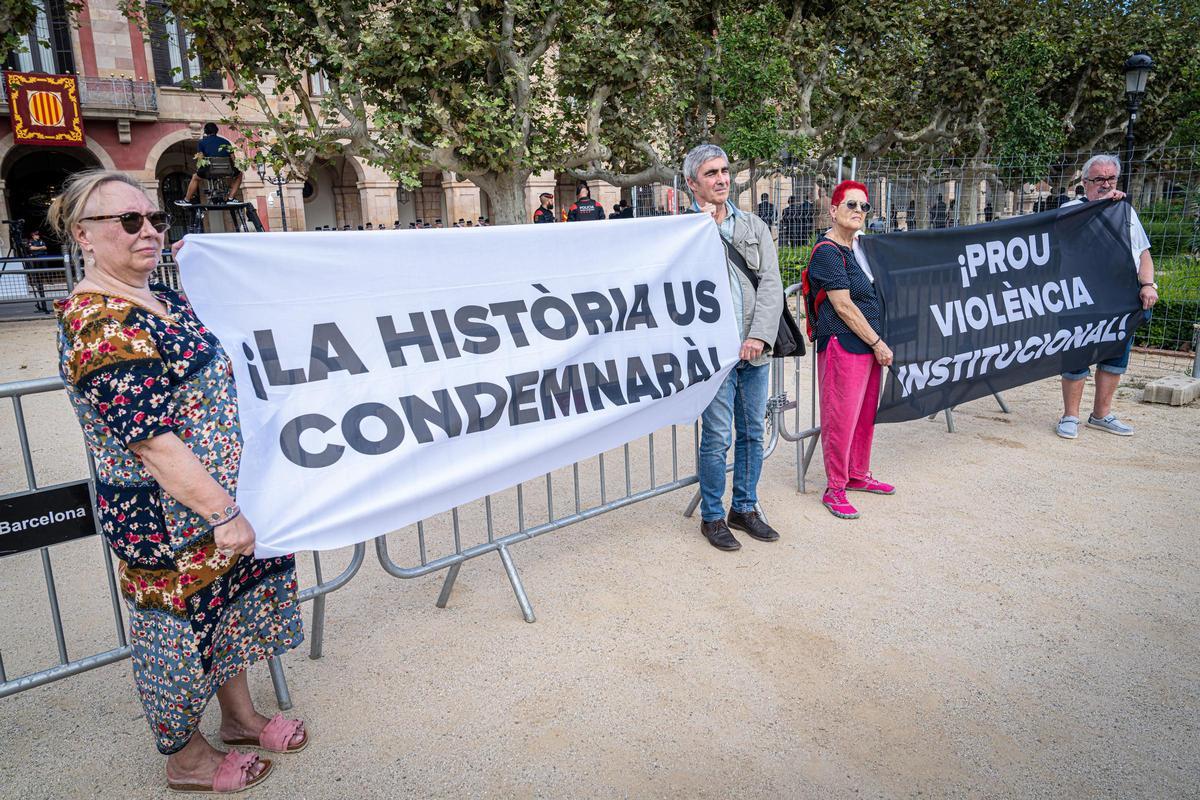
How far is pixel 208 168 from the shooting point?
10.2 meters

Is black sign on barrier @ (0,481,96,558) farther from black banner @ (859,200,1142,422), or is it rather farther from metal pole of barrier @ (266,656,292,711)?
black banner @ (859,200,1142,422)

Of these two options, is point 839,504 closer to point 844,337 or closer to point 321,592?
point 844,337

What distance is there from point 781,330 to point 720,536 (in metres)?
1.14

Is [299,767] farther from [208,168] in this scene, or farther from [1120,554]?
[208,168]

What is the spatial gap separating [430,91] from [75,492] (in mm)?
10841

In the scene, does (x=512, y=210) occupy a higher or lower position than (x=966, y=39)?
lower

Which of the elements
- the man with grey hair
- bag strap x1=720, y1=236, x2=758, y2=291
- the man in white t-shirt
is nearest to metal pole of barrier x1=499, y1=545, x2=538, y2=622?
the man with grey hair

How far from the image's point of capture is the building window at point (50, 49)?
23469mm

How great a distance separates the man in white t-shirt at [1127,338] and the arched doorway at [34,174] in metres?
29.1

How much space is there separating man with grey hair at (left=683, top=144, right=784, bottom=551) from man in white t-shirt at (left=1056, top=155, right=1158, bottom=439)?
3.10 meters

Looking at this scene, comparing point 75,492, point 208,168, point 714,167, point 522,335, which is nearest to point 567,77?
point 208,168

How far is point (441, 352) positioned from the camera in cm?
309

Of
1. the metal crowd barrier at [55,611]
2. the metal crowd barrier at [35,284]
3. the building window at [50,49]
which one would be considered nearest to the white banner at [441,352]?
the metal crowd barrier at [55,611]

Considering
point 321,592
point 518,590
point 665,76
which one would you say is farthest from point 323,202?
point 321,592
